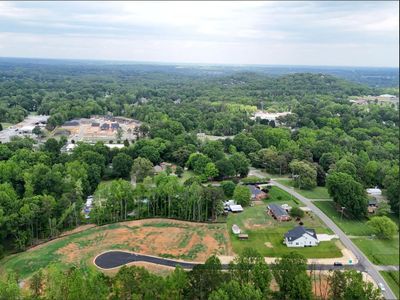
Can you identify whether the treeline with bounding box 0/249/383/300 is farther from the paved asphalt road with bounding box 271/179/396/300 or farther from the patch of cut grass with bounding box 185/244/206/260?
the patch of cut grass with bounding box 185/244/206/260

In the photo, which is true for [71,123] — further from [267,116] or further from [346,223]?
[346,223]

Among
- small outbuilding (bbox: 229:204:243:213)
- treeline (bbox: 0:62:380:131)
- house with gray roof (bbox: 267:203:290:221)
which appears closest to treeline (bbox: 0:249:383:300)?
house with gray roof (bbox: 267:203:290:221)

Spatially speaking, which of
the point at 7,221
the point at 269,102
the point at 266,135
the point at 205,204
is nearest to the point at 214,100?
the point at 269,102

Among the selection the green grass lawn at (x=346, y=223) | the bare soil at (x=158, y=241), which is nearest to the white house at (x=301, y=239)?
the green grass lawn at (x=346, y=223)

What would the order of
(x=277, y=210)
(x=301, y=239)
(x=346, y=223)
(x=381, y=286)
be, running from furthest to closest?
1. (x=277, y=210)
2. (x=346, y=223)
3. (x=301, y=239)
4. (x=381, y=286)

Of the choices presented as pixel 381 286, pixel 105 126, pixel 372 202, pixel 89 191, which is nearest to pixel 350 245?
pixel 381 286

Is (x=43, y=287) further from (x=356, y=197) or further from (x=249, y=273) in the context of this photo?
(x=356, y=197)
